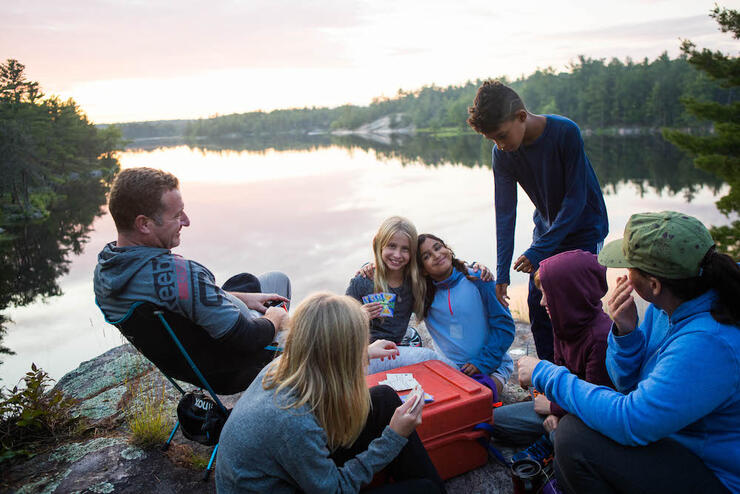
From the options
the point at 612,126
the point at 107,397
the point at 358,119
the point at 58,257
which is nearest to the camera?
the point at 107,397

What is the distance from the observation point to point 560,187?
313cm

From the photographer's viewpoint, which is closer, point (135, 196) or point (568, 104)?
point (135, 196)

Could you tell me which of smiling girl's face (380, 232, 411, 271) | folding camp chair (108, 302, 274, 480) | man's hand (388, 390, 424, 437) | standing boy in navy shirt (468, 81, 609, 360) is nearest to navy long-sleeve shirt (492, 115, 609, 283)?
standing boy in navy shirt (468, 81, 609, 360)

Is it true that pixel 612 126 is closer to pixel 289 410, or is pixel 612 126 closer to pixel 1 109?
pixel 1 109

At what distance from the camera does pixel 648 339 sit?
206cm

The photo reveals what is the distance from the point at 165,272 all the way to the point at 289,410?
1111 mm

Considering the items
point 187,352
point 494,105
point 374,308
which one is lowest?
point 374,308

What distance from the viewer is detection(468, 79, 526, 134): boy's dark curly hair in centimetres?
285

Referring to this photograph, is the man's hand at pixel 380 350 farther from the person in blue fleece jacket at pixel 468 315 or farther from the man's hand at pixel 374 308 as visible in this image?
the person in blue fleece jacket at pixel 468 315

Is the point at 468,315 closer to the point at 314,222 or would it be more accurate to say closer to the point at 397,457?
the point at 397,457

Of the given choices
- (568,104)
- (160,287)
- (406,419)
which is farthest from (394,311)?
(568,104)

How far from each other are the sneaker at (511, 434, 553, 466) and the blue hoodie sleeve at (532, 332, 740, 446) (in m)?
0.79

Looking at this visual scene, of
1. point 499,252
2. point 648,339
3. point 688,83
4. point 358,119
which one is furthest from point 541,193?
point 358,119

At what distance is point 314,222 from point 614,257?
14806 mm
